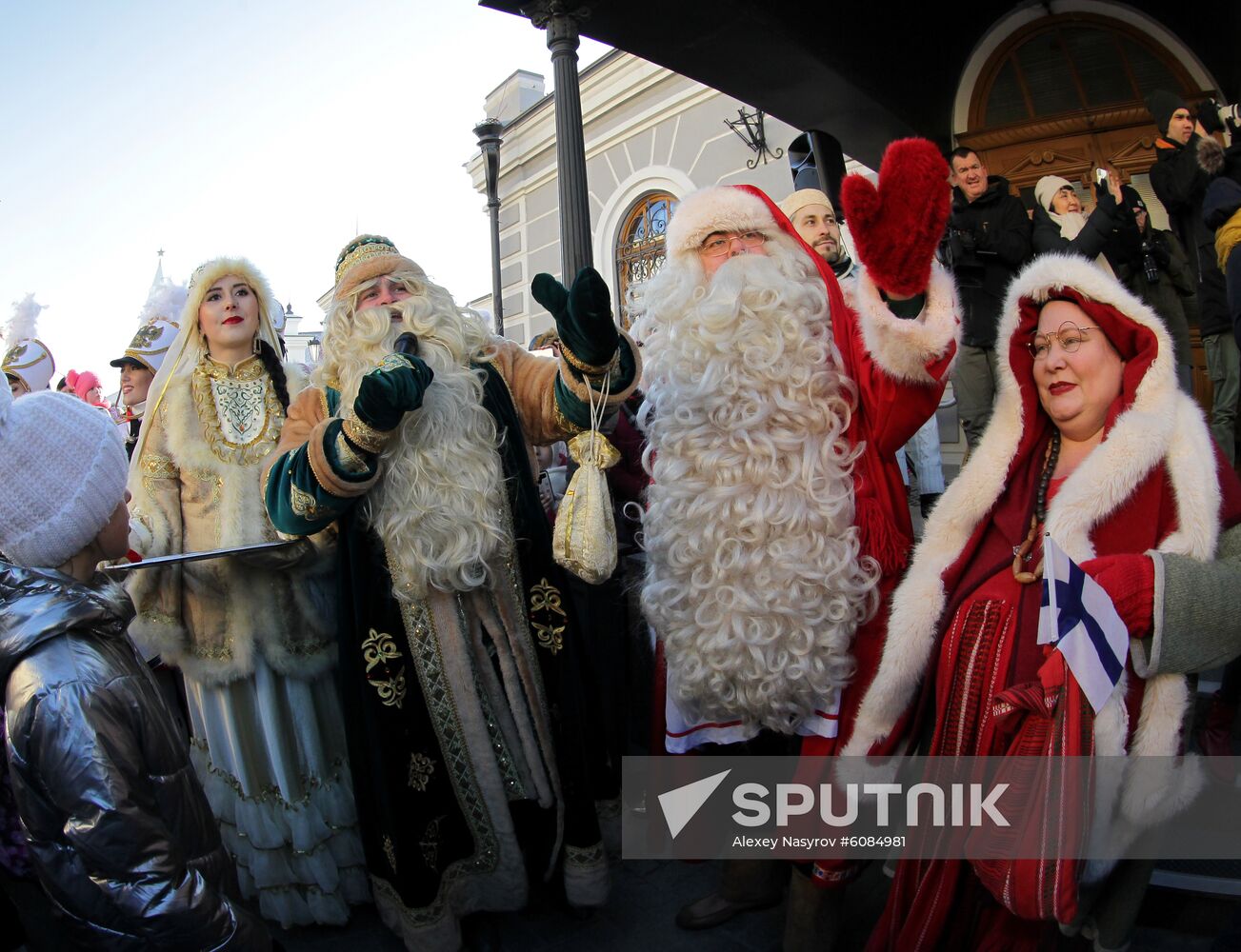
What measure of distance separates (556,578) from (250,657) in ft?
3.34

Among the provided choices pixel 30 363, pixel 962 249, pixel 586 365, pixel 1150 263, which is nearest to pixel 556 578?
pixel 586 365

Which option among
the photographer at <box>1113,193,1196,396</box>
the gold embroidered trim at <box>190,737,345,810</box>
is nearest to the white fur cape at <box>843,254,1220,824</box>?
the gold embroidered trim at <box>190,737,345,810</box>

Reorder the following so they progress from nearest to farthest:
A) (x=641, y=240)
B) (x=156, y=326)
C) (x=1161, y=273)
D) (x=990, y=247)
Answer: (x=156, y=326) → (x=990, y=247) → (x=1161, y=273) → (x=641, y=240)

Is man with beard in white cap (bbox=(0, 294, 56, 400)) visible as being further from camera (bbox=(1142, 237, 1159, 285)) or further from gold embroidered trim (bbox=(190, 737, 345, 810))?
camera (bbox=(1142, 237, 1159, 285))

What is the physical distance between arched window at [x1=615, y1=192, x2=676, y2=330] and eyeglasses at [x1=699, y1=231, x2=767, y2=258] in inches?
319

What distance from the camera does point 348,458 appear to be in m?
2.13

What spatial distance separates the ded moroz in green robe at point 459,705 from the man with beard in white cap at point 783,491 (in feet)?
0.97

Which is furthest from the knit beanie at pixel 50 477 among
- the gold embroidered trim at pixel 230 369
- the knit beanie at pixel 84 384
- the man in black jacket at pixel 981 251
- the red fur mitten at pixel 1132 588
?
the knit beanie at pixel 84 384

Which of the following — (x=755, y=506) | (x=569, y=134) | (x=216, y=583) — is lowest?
(x=216, y=583)

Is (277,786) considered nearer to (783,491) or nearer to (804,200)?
(783,491)

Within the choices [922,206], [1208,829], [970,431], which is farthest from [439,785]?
[970,431]

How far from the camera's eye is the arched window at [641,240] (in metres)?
10.6

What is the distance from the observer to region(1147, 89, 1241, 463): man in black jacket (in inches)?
159

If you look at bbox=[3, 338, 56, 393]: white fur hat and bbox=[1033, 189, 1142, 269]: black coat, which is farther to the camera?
bbox=[3, 338, 56, 393]: white fur hat
